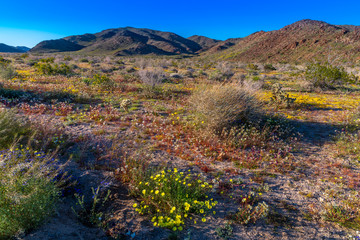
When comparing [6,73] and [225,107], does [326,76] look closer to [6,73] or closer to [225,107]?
[225,107]

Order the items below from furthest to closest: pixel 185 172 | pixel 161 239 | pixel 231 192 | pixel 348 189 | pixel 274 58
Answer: pixel 274 58 → pixel 185 172 → pixel 348 189 → pixel 231 192 → pixel 161 239

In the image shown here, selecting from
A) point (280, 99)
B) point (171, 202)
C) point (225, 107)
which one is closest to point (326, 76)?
point (280, 99)

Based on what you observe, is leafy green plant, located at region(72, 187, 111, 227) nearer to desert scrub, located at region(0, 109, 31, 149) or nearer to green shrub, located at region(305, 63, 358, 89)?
desert scrub, located at region(0, 109, 31, 149)

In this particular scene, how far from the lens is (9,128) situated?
392cm

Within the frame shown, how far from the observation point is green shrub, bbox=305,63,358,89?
11484mm

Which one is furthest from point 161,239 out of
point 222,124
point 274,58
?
point 274,58

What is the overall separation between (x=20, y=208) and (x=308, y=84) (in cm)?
1585

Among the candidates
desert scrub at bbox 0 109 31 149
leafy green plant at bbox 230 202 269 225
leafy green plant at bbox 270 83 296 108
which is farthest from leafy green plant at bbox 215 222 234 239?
leafy green plant at bbox 270 83 296 108

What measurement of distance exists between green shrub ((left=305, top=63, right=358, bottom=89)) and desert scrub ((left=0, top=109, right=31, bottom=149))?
50.8 ft

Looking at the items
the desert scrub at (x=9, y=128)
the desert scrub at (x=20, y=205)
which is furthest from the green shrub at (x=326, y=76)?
the desert scrub at (x=9, y=128)

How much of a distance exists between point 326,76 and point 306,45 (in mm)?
56916

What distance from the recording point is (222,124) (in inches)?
205

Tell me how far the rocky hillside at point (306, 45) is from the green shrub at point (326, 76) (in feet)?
108

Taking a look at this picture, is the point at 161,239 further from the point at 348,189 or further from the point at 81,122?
the point at 81,122
